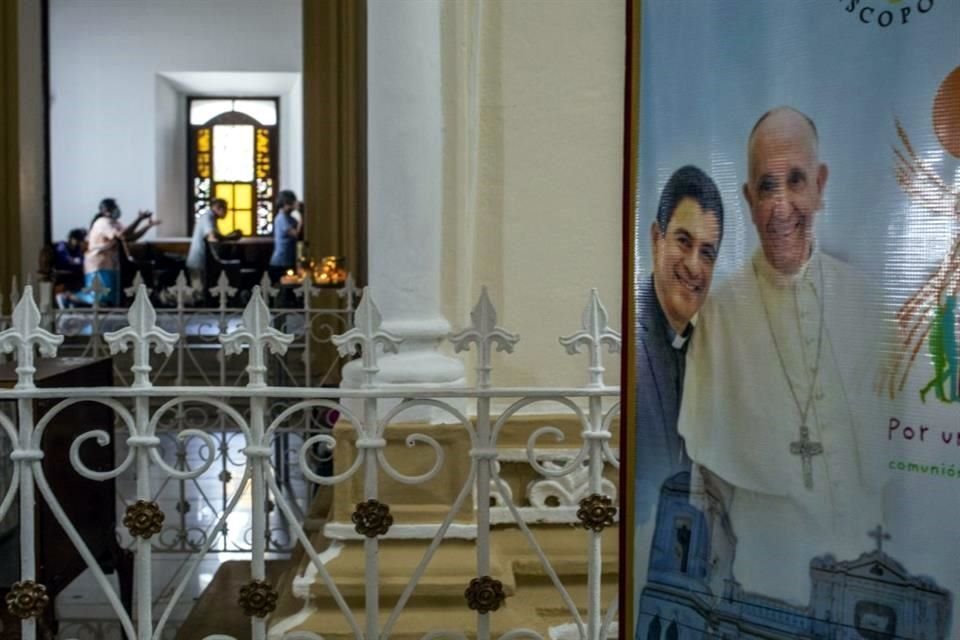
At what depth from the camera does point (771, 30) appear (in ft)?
4.68

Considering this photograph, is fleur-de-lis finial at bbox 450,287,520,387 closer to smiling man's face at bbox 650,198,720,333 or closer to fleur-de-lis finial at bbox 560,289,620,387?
fleur-de-lis finial at bbox 560,289,620,387

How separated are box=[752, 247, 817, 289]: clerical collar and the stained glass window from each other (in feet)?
60.1

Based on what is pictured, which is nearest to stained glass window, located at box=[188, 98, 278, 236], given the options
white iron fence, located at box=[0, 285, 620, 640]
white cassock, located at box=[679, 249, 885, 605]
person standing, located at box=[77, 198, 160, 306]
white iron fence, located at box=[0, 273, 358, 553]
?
person standing, located at box=[77, 198, 160, 306]

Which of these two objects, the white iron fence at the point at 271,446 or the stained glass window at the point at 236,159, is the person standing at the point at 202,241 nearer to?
the stained glass window at the point at 236,159

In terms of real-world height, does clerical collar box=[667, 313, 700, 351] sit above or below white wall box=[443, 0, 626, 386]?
below

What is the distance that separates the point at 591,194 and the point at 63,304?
39.4 feet

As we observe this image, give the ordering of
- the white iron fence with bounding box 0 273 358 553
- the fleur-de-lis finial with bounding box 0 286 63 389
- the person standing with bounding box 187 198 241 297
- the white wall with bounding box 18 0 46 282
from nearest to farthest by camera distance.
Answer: the fleur-de-lis finial with bounding box 0 286 63 389 → the white iron fence with bounding box 0 273 358 553 → the white wall with bounding box 18 0 46 282 → the person standing with bounding box 187 198 241 297

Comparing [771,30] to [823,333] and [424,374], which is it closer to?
[823,333]

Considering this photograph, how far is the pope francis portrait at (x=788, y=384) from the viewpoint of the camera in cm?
137

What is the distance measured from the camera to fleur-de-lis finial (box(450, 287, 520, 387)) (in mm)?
2506

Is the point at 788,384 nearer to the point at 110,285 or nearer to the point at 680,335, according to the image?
the point at 680,335

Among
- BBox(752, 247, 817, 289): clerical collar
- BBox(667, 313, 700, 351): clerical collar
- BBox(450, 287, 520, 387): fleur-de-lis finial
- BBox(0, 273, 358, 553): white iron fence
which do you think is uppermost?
BBox(752, 247, 817, 289): clerical collar

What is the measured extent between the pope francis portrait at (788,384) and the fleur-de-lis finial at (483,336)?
102 cm

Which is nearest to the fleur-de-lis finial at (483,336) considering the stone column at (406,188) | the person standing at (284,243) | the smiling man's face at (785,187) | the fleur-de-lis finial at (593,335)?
the fleur-de-lis finial at (593,335)
